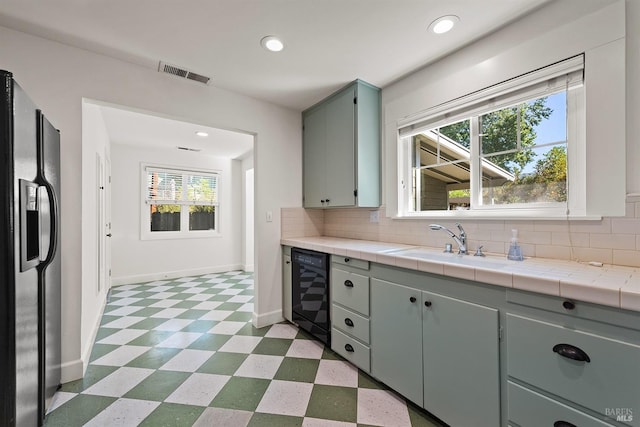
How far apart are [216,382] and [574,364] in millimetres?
1986

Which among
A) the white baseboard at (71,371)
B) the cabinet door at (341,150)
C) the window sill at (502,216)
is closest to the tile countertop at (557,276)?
the window sill at (502,216)

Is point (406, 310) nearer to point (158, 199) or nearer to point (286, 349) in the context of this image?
point (286, 349)

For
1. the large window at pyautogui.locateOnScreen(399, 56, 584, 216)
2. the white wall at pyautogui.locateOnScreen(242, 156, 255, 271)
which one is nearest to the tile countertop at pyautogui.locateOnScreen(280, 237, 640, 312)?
the large window at pyautogui.locateOnScreen(399, 56, 584, 216)

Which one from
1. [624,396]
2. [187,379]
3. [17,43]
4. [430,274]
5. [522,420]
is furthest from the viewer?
[187,379]

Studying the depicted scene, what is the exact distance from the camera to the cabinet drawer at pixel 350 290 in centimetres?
191

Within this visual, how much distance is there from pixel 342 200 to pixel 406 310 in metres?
1.26

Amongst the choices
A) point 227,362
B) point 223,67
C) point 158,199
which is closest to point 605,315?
point 227,362

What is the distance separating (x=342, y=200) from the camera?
2596 millimetres

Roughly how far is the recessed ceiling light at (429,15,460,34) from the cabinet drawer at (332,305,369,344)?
2.01 m

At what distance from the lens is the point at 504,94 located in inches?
68.9

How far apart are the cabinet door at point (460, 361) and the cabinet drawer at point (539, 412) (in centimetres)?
7

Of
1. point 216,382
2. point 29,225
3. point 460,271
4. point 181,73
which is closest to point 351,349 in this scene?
point 216,382

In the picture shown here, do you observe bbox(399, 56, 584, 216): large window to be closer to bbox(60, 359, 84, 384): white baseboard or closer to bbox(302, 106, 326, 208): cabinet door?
bbox(302, 106, 326, 208): cabinet door

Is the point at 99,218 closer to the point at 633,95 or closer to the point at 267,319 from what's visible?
the point at 267,319
